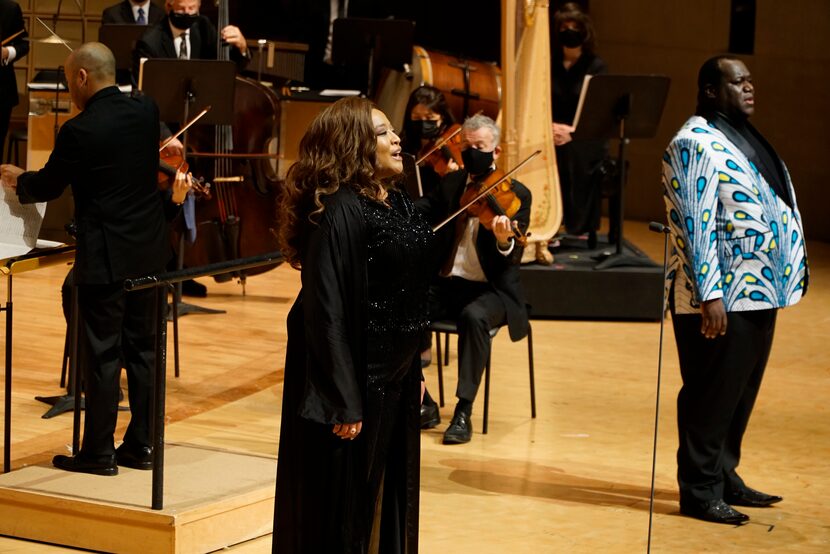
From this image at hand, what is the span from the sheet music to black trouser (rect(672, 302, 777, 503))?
2.07m

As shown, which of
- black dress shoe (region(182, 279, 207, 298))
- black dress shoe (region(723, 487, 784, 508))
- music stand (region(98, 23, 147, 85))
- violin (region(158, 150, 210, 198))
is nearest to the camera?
black dress shoe (region(723, 487, 784, 508))

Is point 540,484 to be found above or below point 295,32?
below

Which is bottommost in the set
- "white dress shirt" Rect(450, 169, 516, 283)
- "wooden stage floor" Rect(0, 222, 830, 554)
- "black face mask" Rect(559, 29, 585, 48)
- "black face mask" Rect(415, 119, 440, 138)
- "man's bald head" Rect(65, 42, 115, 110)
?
"wooden stage floor" Rect(0, 222, 830, 554)

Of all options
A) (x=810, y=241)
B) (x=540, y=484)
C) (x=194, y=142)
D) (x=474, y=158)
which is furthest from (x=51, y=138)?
(x=810, y=241)

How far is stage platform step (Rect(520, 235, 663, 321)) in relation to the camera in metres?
7.46

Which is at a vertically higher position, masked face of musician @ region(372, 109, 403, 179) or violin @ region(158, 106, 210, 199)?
masked face of musician @ region(372, 109, 403, 179)

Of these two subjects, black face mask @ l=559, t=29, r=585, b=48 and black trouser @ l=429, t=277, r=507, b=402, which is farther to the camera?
black face mask @ l=559, t=29, r=585, b=48

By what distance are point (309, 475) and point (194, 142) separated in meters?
4.19

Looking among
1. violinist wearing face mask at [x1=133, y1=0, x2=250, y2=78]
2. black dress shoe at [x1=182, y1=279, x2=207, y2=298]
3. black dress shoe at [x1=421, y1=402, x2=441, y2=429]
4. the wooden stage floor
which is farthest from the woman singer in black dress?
black dress shoe at [x1=182, y1=279, x2=207, y2=298]

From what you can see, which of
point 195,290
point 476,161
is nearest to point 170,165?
point 476,161

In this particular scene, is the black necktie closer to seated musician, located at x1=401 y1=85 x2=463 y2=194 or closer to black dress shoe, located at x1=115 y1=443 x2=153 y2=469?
seated musician, located at x1=401 y1=85 x2=463 y2=194

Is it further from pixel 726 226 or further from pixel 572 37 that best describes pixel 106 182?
pixel 572 37

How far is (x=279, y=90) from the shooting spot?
902 centimetres

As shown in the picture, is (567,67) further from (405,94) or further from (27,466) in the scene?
(27,466)
